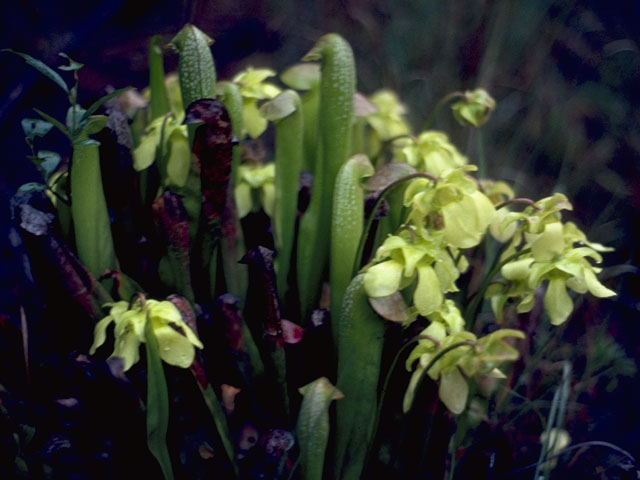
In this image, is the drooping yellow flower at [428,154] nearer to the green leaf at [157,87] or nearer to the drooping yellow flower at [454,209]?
the drooping yellow flower at [454,209]

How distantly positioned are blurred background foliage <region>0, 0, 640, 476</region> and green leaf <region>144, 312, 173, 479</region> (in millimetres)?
770

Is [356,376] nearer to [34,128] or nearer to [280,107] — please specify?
[280,107]

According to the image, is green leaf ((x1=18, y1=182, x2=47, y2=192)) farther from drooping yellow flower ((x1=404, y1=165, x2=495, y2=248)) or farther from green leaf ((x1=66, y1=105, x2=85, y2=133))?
drooping yellow flower ((x1=404, y1=165, x2=495, y2=248))

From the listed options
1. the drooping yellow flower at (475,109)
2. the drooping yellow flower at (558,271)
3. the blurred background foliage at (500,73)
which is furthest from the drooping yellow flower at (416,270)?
the blurred background foliage at (500,73)

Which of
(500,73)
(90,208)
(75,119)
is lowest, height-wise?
(500,73)

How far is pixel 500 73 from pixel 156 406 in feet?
6.46

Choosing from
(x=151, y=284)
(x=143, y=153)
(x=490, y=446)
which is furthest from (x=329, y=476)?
(x=143, y=153)

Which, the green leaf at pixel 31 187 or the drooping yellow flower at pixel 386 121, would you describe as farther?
the drooping yellow flower at pixel 386 121

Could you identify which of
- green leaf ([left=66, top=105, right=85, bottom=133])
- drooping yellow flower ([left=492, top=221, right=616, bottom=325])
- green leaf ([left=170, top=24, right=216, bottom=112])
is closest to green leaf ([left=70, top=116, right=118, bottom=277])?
green leaf ([left=66, top=105, right=85, bottom=133])

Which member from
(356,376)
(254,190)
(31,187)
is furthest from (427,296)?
(31,187)

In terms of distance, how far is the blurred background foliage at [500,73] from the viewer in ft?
5.08

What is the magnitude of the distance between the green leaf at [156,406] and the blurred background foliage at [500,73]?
0.77 metres

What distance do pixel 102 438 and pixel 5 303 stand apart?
600mm

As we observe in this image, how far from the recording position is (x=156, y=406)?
26.3 inches
